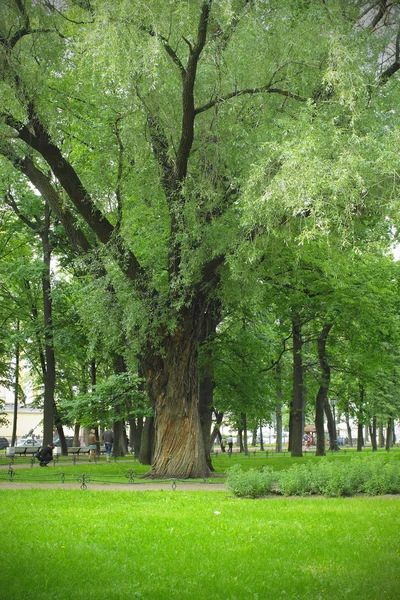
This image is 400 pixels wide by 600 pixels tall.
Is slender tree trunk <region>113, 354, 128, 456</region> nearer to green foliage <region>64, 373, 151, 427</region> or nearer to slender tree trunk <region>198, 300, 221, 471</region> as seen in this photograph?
green foliage <region>64, 373, 151, 427</region>

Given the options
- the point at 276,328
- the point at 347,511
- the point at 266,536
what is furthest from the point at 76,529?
the point at 276,328

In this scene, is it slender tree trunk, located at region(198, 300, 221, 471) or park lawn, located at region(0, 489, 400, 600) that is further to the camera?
slender tree trunk, located at region(198, 300, 221, 471)

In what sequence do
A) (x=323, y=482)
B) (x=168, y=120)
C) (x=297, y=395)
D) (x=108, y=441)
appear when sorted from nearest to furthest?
(x=323, y=482), (x=168, y=120), (x=297, y=395), (x=108, y=441)

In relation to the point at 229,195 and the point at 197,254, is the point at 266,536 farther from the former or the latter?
the point at 229,195

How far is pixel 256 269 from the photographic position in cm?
1716

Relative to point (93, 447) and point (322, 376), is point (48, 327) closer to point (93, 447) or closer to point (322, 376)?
point (93, 447)

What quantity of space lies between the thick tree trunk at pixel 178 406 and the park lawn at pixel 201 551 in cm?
613

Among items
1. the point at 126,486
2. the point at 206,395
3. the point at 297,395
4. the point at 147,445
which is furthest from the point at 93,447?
the point at 126,486

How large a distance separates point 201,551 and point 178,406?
10455mm

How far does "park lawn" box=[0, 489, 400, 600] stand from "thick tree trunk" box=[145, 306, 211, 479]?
20.1ft

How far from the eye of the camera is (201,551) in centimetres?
814

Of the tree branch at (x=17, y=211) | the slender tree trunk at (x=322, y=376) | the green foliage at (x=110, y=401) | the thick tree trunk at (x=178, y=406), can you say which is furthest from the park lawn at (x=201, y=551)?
the tree branch at (x=17, y=211)

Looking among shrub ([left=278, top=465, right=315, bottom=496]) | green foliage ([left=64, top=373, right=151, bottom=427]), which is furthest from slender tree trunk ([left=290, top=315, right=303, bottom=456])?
shrub ([left=278, top=465, right=315, bottom=496])

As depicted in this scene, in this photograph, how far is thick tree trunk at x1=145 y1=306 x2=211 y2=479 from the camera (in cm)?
1839
